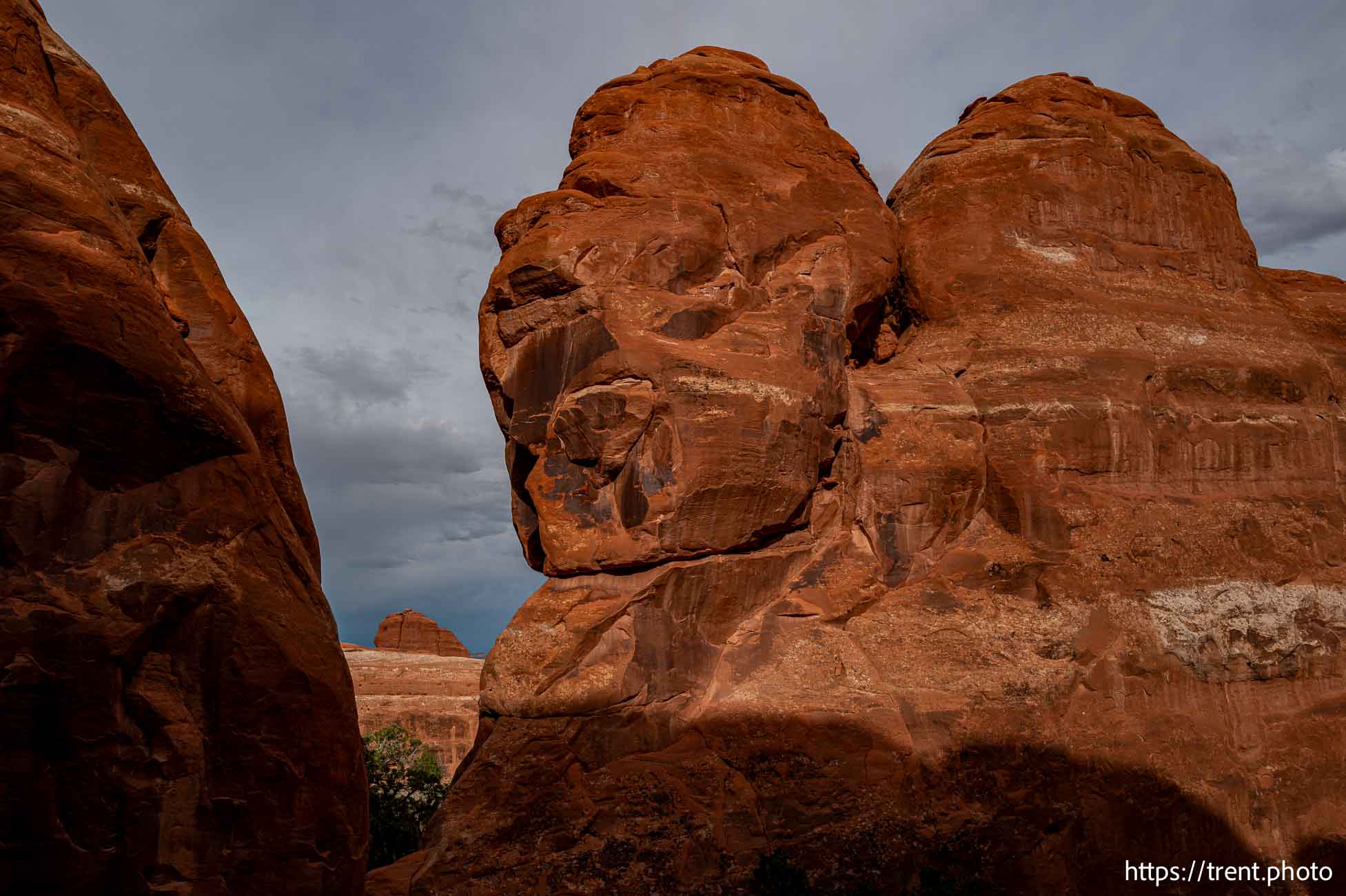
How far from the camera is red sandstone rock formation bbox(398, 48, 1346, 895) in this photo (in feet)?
34.0

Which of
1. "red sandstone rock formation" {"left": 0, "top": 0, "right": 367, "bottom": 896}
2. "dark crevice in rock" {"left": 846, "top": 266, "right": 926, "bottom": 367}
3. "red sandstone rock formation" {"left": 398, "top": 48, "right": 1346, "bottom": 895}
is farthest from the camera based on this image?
"dark crevice in rock" {"left": 846, "top": 266, "right": 926, "bottom": 367}

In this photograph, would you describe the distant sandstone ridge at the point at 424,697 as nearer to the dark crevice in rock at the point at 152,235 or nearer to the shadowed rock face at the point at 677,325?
the shadowed rock face at the point at 677,325

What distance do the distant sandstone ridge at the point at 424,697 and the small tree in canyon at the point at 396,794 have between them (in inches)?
74.4

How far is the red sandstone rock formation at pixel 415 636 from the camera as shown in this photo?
5209 centimetres

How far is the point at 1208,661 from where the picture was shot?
11.6 metres

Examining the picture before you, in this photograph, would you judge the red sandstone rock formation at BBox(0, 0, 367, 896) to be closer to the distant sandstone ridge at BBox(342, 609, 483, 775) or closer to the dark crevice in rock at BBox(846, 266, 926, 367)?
the dark crevice in rock at BBox(846, 266, 926, 367)

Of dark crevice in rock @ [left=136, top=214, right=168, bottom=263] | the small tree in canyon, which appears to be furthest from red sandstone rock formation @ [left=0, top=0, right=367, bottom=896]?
the small tree in canyon

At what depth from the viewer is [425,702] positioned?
80.4 ft

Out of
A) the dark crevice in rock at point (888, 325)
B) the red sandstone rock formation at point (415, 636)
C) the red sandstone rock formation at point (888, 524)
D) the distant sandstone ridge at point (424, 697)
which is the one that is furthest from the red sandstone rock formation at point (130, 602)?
the red sandstone rock formation at point (415, 636)

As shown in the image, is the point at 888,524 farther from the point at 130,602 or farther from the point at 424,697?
the point at 424,697

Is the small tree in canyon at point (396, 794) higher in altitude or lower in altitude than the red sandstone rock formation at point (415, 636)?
lower

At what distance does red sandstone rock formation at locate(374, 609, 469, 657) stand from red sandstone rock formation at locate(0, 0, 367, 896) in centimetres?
4613

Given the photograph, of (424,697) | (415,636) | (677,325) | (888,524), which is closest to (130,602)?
(677,325)

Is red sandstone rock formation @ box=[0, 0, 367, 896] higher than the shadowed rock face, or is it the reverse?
the shadowed rock face
